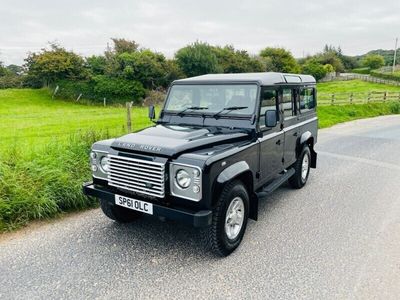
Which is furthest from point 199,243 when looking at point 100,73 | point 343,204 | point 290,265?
point 100,73

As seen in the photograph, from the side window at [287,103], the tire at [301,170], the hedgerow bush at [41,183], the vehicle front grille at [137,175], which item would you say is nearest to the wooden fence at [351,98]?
the tire at [301,170]

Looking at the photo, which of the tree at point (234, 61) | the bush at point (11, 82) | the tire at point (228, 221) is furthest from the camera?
the tree at point (234, 61)

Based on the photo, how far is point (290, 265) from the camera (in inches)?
139

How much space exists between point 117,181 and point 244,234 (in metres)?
1.77

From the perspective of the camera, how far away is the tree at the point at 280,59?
50.4m

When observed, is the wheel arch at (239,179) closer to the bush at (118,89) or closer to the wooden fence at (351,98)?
the wooden fence at (351,98)

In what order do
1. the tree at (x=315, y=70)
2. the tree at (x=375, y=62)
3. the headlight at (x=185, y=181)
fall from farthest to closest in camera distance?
the tree at (x=375, y=62) → the tree at (x=315, y=70) → the headlight at (x=185, y=181)

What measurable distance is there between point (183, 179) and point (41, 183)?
Result: 8.73 feet

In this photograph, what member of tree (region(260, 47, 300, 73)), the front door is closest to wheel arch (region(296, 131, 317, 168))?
the front door

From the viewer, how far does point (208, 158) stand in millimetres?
3303

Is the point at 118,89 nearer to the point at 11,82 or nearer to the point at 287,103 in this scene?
the point at 11,82

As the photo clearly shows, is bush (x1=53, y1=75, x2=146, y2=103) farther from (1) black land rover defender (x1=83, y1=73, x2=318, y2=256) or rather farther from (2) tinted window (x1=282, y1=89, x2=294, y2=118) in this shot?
(1) black land rover defender (x1=83, y1=73, x2=318, y2=256)

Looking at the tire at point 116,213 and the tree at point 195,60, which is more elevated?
the tree at point 195,60

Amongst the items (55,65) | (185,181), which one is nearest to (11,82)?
(55,65)
